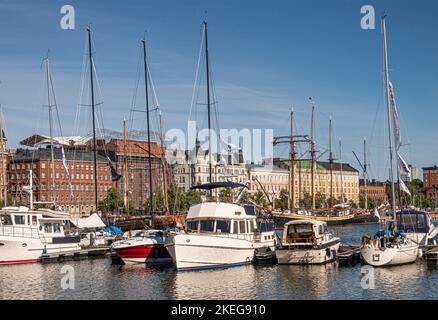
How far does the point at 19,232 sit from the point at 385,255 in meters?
32.6

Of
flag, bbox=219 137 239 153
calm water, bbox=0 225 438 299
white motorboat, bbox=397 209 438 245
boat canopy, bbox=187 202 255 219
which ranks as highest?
flag, bbox=219 137 239 153

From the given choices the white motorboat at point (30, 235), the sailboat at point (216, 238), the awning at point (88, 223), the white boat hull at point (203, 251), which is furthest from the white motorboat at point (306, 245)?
the awning at point (88, 223)

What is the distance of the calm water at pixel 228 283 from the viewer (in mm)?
43219

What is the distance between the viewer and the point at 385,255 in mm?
52375

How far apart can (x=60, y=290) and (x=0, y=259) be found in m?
17.3

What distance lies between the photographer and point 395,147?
189 feet

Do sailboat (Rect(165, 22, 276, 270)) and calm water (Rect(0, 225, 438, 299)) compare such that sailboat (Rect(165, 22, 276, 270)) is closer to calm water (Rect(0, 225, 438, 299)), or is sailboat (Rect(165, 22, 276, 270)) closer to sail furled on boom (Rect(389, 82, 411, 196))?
calm water (Rect(0, 225, 438, 299))

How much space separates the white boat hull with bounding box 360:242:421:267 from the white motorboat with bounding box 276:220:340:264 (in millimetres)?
3244

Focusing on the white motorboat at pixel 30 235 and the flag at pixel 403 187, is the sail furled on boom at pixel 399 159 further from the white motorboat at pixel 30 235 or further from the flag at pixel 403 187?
the white motorboat at pixel 30 235

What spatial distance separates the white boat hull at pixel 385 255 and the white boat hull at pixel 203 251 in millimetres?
9894

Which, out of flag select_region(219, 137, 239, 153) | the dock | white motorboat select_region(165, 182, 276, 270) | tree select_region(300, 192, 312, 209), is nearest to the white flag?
white motorboat select_region(165, 182, 276, 270)

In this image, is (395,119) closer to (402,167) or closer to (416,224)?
(402,167)

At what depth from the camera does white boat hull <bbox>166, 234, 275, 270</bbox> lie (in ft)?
172

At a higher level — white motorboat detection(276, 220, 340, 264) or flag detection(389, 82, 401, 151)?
flag detection(389, 82, 401, 151)
